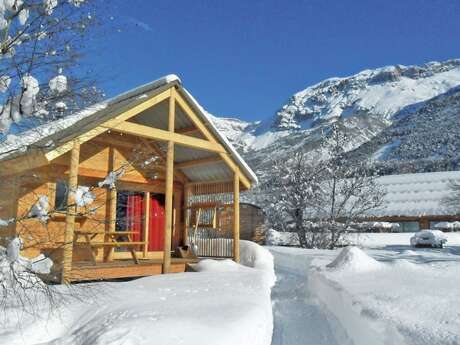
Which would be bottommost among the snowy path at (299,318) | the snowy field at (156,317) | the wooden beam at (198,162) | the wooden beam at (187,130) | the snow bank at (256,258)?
the snowy path at (299,318)

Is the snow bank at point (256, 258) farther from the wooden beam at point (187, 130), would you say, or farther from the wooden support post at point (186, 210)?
the wooden beam at point (187, 130)

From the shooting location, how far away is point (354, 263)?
33.7ft

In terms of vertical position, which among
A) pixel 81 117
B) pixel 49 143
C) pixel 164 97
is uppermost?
pixel 164 97

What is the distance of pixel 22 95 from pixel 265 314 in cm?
415

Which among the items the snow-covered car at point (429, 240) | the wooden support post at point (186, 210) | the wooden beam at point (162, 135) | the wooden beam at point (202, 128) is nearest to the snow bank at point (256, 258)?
the wooden beam at point (202, 128)

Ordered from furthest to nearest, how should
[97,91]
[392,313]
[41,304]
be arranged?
1. [41,304]
2. [392,313]
3. [97,91]

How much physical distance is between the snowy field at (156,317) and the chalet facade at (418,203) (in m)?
27.9

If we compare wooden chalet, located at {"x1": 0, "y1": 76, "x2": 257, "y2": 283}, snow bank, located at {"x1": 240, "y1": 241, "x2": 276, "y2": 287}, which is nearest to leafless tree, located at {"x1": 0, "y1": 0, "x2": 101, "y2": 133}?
wooden chalet, located at {"x1": 0, "y1": 76, "x2": 257, "y2": 283}

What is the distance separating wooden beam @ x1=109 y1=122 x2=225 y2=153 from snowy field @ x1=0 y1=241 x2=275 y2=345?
121 inches

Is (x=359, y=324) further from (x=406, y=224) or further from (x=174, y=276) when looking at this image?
(x=406, y=224)

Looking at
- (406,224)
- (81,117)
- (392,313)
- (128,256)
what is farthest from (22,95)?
(406,224)

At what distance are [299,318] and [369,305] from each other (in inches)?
84.1

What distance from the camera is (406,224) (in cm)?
3953

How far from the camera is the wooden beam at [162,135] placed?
30.6 feet
